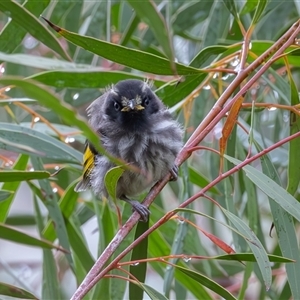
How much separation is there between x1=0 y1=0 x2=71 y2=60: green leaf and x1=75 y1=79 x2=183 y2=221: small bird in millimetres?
506

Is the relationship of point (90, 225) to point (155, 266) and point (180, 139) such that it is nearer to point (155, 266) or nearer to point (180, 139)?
point (155, 266)

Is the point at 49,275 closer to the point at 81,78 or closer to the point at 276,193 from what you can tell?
the point at 81,78

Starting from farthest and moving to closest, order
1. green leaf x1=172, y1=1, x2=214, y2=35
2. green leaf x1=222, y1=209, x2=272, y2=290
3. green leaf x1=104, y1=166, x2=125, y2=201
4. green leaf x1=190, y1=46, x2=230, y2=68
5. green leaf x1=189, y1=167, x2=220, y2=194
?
green leaf x1=172, y1=1, x2=214, y2=35 < green leaf x1=189, y1=167, x2=220, y2=194 < green leaf x1=190, y1=46, x2=230, y2=68 < green leaf x1=104, y1=166, x2=125, y2=201 < green leaf x1=222, y1=209, x2=272, y2=290

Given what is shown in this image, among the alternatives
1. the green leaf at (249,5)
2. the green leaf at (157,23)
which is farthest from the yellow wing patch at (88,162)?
the green leaf at (157,23)

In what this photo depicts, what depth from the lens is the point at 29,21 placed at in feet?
6.57

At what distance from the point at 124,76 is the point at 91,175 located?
39cm

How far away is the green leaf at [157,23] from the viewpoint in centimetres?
134

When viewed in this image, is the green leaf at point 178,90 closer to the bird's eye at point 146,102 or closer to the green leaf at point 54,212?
the bird's eye at point 146,102

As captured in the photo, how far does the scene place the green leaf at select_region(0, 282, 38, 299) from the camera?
2000 mm

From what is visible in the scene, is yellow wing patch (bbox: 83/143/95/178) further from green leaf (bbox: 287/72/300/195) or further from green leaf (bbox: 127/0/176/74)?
green leaf (bbox: 127/0/176/74)

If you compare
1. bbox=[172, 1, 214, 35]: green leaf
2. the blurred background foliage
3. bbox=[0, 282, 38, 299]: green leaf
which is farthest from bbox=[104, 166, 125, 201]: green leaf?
bbox=[172, 1, 214, 35]: green leaf

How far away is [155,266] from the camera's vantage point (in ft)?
9.43

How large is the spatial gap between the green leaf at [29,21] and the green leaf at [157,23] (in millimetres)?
572

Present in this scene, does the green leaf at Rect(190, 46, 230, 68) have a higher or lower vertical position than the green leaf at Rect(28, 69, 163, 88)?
higher
